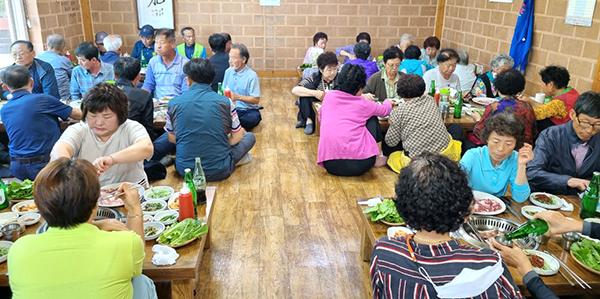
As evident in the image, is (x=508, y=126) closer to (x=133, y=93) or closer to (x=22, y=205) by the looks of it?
(x=22, y=205)

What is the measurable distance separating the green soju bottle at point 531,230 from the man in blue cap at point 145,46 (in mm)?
6141

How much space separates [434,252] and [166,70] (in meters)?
4.38

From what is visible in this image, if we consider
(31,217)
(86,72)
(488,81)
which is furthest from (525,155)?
(86,72)

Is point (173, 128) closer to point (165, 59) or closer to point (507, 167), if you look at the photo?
point (165, 59)

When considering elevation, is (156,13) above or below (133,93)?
above

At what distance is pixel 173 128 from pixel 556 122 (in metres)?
3.40

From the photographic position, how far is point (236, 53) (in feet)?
17.4

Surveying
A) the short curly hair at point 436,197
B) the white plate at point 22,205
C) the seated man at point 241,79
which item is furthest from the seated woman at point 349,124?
the short curly hair at point 436,197

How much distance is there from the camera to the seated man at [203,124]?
3877mm

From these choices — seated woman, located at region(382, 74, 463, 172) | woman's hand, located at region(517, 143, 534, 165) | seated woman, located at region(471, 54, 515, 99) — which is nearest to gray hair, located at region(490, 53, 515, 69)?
seated woman, located at region(471, 54, 515, 99)

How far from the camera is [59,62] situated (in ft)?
17.8

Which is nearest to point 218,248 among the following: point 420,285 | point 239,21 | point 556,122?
point 420,285

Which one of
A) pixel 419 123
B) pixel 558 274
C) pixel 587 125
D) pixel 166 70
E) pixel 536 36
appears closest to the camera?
pixel 558 274

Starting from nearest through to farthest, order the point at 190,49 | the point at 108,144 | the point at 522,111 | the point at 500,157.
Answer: the point at 500,157 → the point at 108,144 → the point at 522,111 → the point at 190,49
